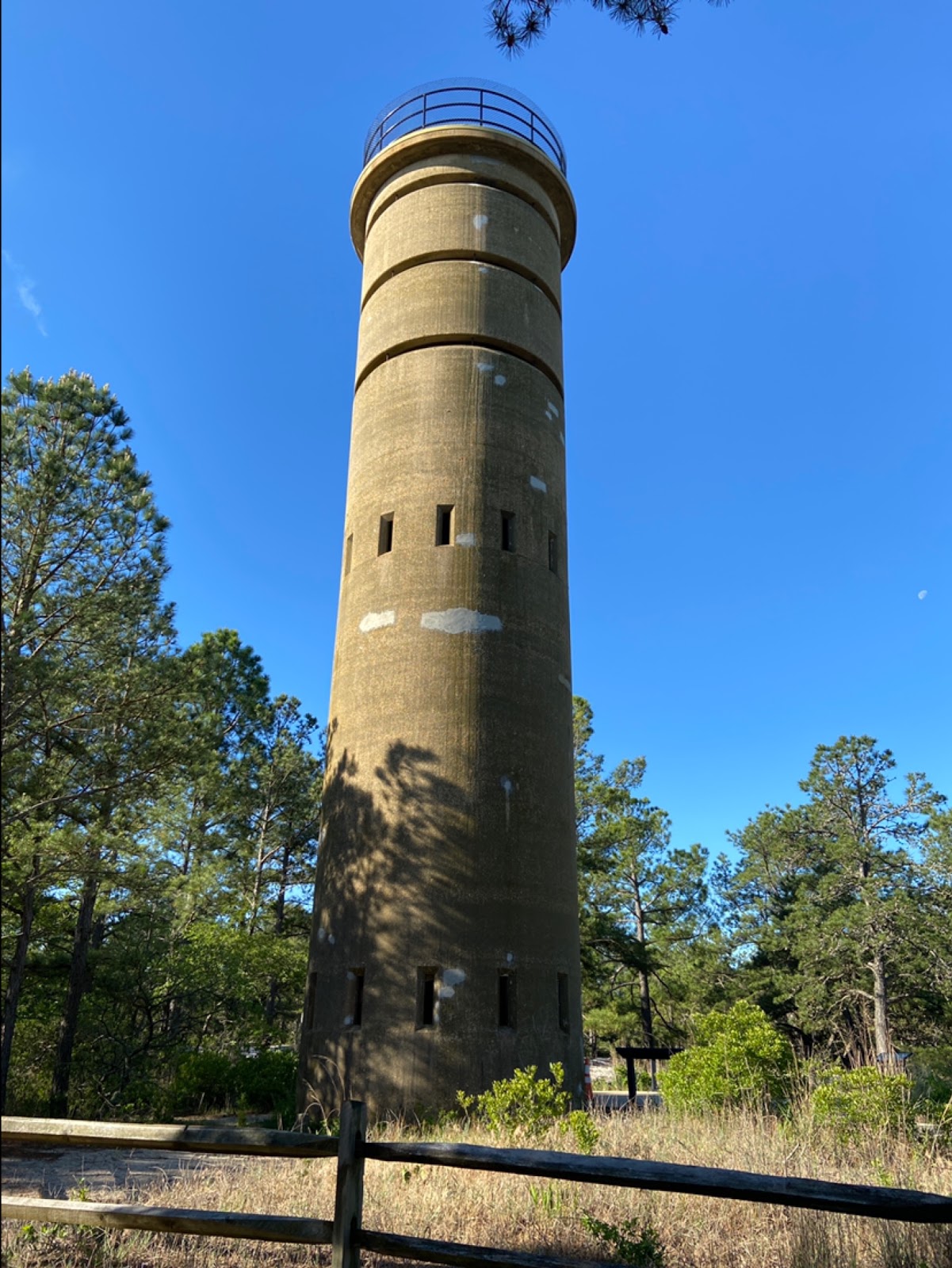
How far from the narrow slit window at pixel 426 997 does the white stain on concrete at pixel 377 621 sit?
5.25 meters

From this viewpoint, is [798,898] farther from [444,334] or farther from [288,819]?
[444,334]

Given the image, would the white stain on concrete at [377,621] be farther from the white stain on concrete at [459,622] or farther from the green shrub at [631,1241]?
the green shrub at [631,1241]

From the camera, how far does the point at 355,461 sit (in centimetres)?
1614

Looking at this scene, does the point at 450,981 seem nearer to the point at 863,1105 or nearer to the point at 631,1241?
the point at 863,1105

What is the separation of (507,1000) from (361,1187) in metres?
7.33

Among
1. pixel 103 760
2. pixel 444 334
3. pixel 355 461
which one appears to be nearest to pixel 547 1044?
pixel 103 760

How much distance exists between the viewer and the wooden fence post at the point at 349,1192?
471cm

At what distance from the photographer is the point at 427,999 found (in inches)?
462

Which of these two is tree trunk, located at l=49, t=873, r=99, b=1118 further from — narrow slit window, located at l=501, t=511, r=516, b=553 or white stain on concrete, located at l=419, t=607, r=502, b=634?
narrow slit window, located at l=501, t=511, r=516, b=553

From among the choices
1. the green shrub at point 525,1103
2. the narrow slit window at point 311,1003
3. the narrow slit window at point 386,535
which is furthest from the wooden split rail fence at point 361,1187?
the narrow slit window at point 386,535

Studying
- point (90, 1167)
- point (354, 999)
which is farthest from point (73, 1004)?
point (90, 1167)

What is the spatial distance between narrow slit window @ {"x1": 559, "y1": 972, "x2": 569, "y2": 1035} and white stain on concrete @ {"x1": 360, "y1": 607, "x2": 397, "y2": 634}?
234 inches

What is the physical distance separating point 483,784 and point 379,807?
5.22ft

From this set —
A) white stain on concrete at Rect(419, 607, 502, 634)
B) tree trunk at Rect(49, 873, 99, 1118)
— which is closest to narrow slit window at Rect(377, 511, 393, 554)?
white stain on concrete at Rect(419, 607, 502, 634)
